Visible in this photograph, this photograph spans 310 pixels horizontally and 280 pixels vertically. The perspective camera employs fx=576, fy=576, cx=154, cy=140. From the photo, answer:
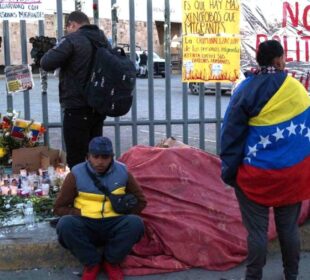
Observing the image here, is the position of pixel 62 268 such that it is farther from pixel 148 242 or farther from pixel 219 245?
pixel 219 245

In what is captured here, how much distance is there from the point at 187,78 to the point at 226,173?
9.34 feet

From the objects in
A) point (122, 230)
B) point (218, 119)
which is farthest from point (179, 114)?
point (122, 230)

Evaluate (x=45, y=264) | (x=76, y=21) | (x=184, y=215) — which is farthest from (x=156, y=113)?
(x=45, y=264)

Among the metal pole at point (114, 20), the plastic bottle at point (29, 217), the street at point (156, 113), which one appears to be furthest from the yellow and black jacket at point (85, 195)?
the street at point (156, 113)

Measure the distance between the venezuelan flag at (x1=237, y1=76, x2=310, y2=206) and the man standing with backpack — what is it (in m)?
1.81

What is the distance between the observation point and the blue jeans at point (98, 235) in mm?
3803

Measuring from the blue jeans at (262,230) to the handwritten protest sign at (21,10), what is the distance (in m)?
3.24

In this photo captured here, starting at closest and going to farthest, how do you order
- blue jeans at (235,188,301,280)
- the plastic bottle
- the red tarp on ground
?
1. blue jeans at (235,188,301,280)
2. the red tarp on ground
3. the plastic bottle

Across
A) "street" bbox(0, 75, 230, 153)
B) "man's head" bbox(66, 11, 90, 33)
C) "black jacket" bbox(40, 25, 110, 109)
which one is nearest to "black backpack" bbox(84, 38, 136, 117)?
"black jacket" bbox(40, 25, 110, 109)

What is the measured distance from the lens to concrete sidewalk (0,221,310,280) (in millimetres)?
4016

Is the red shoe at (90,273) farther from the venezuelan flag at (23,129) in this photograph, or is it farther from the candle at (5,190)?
the venezuelan flag at (23,129)

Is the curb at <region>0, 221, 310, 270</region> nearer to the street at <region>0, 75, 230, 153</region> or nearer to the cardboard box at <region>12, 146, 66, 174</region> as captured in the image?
the cardboard box at <region>12, 146, 66, 174</region>

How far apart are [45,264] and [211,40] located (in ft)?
9.93

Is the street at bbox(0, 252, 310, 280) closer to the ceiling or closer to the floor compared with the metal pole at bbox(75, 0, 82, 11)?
closer to the floor
